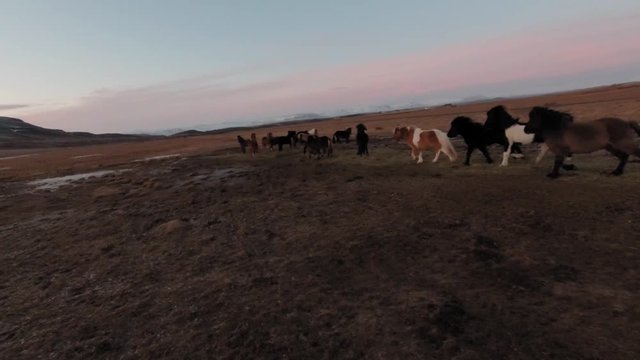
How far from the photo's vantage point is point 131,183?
796 inches

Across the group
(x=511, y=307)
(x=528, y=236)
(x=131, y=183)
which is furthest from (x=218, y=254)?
(x=131, y=183)

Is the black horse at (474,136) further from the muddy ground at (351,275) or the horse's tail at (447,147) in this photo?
the muddy ground at (351,275)

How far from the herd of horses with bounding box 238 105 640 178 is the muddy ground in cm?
84

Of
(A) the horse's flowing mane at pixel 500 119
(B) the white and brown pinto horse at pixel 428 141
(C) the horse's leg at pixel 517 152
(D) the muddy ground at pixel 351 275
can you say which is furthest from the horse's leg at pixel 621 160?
(B) the white and brown pinto horse at pixel 428 141

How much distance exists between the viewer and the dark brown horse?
35.5 feet

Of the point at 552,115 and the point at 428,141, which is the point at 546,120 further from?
the point at 428,141

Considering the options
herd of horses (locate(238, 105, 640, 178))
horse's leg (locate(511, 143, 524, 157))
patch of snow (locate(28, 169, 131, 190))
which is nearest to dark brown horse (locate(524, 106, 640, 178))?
herd of horses (locate(238, 105, 640, 178))

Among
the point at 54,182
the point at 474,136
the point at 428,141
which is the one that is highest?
the point at 474,136

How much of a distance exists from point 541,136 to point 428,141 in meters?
5.22

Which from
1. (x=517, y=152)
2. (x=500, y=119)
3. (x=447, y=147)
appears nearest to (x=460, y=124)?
(x=447, y=147)

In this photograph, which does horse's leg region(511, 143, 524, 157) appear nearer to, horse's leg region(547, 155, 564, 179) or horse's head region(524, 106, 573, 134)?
horse's head region(524, 106, 573, 134)

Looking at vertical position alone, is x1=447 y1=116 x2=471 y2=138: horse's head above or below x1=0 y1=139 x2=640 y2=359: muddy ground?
above

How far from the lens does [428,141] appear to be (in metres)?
17.0

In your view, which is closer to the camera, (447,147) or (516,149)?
(516,149)
